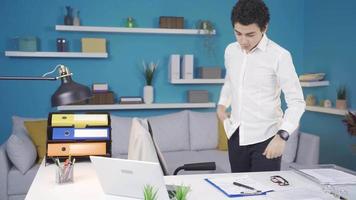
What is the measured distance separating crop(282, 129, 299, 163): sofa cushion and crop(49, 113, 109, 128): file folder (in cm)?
209

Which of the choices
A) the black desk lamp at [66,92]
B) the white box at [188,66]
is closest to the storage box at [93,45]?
the white box at [188,66]

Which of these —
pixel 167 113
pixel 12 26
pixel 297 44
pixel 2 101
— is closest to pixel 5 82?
pixel 2 101

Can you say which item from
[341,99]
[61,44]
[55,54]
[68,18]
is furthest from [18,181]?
[341,99]

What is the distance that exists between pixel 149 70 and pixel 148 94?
0.27m

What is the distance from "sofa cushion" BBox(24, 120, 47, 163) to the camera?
135 inches

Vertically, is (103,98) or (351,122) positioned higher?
(103,98)

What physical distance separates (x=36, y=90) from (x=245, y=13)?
2.86 meters

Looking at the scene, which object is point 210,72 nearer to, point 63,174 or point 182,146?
point 182,146

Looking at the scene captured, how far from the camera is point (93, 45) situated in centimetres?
393

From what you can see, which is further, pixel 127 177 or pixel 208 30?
pixel 208 30

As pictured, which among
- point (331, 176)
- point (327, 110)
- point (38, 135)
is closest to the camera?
point (331, 176)

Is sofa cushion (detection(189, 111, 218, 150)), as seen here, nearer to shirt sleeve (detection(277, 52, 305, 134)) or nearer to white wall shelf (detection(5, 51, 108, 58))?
white wall shelf (detection(5, 51, 108, 58))

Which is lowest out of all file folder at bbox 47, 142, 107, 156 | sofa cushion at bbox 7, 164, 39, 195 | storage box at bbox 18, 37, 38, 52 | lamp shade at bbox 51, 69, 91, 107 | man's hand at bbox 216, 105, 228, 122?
sofa cushion at bbox 7, 164, 39, 195

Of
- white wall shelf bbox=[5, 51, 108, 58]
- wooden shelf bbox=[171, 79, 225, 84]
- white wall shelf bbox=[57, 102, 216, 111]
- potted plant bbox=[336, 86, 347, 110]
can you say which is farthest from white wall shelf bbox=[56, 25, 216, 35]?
potted plant bbox=[336, 86, 347, 110]
